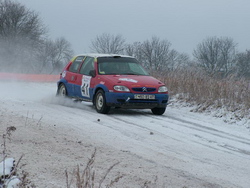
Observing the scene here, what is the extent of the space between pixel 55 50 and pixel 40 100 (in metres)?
89.0

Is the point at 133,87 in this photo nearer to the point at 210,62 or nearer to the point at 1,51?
the point at 1,51

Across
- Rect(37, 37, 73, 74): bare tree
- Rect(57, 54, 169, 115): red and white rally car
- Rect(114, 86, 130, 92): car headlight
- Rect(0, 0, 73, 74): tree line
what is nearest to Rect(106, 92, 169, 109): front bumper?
Rect(57, 54, 169, 115): red and white rally car

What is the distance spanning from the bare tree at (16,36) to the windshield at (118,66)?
5526 cm

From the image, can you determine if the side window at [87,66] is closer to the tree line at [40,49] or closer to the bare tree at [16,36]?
the tree line at [40,49]

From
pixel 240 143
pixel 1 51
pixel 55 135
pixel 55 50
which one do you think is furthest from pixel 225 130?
pixel 55 50

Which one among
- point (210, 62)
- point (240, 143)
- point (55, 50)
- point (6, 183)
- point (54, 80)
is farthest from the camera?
point (55, 50)

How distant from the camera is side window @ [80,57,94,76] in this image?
13023 mm

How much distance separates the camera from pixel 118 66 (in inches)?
507

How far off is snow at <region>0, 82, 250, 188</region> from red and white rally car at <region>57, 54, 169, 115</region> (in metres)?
0.41

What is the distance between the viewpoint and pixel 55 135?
7.89 m

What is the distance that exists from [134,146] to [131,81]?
448 centimetres

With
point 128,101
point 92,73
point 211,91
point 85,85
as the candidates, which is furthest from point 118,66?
point 211,91

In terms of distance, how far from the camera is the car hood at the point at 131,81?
11680mm

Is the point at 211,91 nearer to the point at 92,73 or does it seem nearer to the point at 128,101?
the point at 128,101
